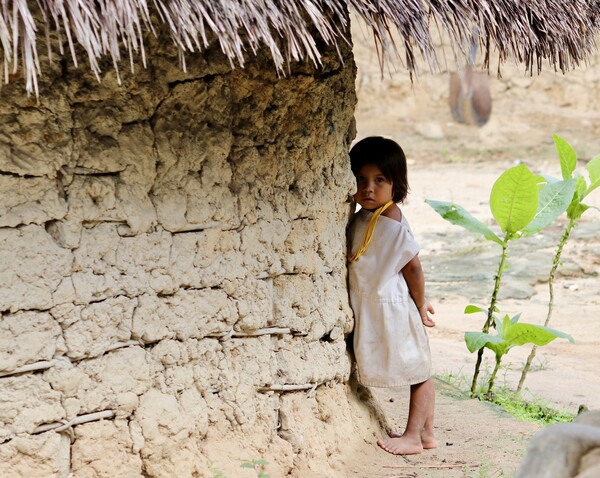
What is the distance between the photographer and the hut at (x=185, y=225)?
98.5 inches

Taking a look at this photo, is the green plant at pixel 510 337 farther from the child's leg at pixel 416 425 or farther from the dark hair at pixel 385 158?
the dark hair at pixel 385 158

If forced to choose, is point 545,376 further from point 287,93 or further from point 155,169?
point 155,169

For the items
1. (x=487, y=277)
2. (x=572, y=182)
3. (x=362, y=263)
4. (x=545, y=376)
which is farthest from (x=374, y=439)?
(x=487, y=277)

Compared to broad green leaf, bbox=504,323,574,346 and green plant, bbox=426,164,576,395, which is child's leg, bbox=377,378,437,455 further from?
broad green leaf, bbox=504,323,574,346

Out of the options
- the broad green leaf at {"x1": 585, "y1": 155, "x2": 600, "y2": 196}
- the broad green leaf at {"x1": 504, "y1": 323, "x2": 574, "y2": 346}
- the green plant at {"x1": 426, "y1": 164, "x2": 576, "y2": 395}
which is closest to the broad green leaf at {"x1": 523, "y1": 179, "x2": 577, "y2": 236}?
the green plant at {"x1": 426, "y1": 164, "x2": 576, "y2": 395}

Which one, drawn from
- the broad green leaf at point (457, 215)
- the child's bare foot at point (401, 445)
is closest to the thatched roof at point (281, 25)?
the broad green leaf at point (457, 215)

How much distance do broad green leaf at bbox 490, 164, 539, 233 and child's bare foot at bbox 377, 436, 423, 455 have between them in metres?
1.31

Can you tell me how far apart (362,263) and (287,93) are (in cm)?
81

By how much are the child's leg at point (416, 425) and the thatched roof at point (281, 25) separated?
1.38 m

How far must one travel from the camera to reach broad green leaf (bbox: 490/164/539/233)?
4195 mm

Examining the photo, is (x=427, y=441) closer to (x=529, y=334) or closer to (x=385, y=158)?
(x=529, y=334)

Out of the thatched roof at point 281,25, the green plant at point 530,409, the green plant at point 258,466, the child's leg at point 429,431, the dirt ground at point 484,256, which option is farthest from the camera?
the green plant at point 530,409

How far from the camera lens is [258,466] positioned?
10.0 feet

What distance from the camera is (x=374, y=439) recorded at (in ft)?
11.8
